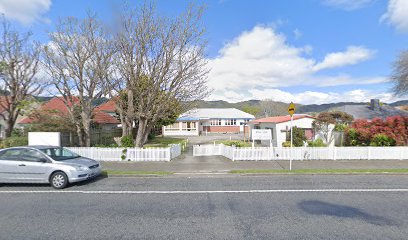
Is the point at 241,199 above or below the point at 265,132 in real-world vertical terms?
below

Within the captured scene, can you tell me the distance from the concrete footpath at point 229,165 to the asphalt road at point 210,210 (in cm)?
203

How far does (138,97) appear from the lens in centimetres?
1385

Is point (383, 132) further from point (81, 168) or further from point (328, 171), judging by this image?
point (81, 168)

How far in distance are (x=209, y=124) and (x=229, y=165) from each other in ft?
97.8

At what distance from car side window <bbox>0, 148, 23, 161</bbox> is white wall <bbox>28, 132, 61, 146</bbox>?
502cm

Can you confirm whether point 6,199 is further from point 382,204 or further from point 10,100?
point 10,100

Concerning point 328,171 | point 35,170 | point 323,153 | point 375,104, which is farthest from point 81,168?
point 375,104

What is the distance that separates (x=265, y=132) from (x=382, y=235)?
9320 millimetres

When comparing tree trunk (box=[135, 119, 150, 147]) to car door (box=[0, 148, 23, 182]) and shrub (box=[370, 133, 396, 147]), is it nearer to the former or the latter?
car door (box=[0, 148, 23, 182])

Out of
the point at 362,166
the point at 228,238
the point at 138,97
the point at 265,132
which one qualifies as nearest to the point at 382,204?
the point at 228,238

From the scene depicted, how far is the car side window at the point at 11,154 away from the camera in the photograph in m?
7.61

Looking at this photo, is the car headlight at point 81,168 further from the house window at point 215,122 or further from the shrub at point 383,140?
the house window at point 215,122

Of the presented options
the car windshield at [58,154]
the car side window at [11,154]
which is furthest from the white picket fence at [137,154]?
the car side window at [11,154]

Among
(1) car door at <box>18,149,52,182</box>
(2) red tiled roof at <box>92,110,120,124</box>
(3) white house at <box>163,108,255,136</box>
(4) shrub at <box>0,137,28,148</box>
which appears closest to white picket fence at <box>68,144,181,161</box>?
(1) car door at <box>18,149,52,182</box>
